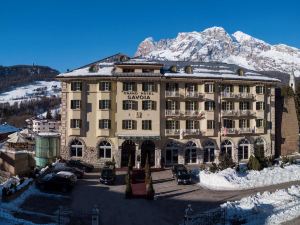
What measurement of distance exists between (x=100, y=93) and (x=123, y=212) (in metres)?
26.7

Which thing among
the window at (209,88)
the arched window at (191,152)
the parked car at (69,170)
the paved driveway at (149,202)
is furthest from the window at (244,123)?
the parked car at (69,170)

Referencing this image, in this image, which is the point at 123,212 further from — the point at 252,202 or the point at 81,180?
the point at 81,180

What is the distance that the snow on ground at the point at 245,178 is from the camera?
4169 cm

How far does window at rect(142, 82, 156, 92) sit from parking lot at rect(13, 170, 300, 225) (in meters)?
16.8

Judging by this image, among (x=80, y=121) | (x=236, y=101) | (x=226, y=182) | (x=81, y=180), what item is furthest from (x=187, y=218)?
(x=236, y=101)

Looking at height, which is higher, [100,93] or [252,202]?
[100,93]

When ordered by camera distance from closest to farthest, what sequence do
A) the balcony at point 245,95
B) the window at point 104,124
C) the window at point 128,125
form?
1. the window at point 104,124
2. the window at point 128,125
3. the balcony at point 245,95

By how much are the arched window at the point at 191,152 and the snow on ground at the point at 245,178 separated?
12.9 metres

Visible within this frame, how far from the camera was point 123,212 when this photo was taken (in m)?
32.8

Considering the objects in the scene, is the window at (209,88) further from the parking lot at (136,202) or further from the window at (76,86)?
the parking lot at (136,202)

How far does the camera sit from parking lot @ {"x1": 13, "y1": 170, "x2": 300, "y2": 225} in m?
31.6

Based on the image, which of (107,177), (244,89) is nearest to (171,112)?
(244,89)

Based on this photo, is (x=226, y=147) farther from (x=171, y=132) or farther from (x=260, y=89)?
(x=260, y=89)

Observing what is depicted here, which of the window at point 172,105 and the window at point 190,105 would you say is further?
the window at point 190,105
